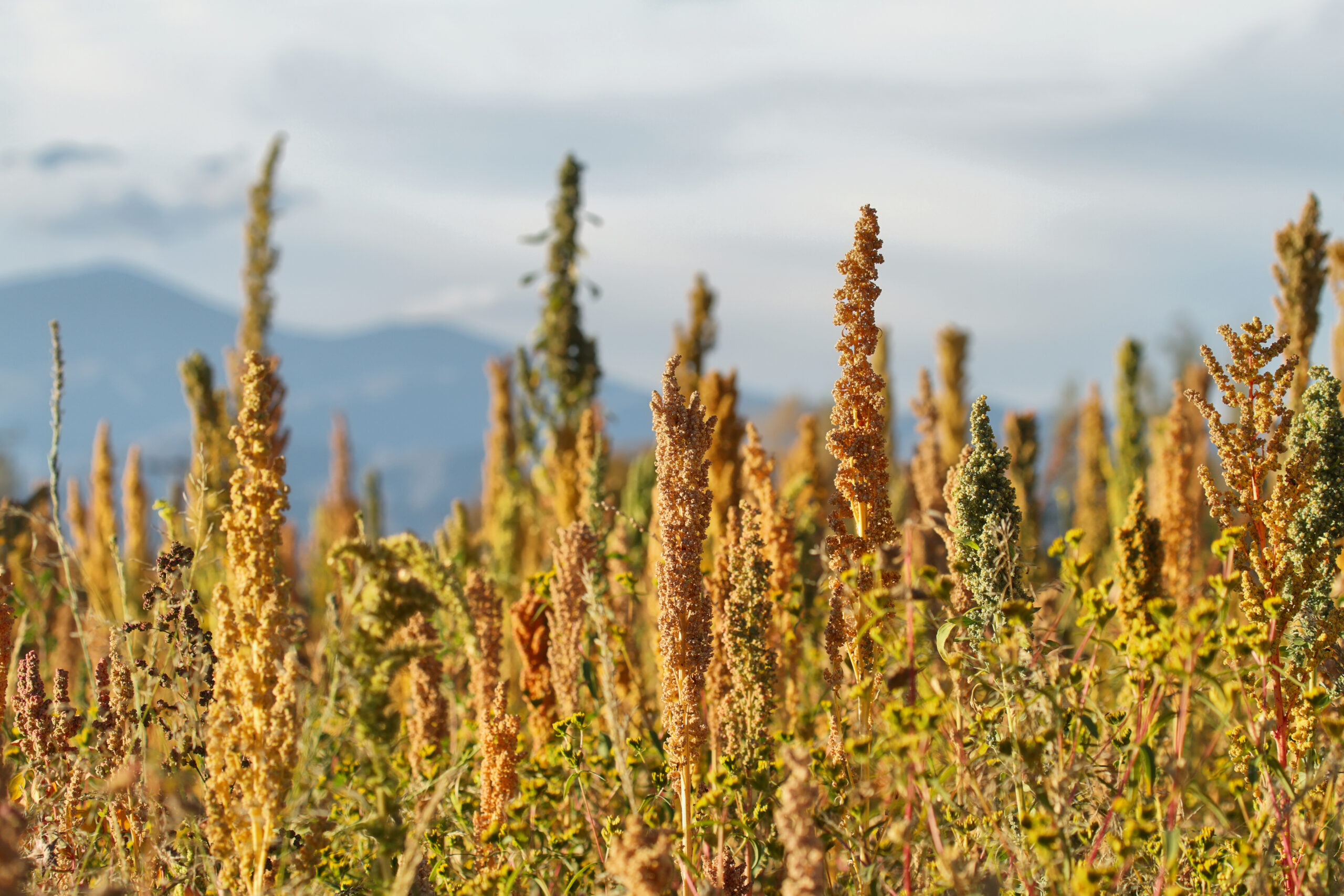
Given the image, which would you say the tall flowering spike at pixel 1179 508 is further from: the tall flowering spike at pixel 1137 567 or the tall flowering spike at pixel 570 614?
the tall flowering spike at pixel 570 614

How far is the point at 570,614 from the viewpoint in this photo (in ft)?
11.5

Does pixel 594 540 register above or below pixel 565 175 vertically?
below

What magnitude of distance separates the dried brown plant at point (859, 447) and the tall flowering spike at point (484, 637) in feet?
4.60

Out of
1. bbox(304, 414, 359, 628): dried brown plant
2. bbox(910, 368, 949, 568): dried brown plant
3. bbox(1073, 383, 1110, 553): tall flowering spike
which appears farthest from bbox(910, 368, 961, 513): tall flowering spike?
bbox(304, 414, 359, 628): dried brown plant

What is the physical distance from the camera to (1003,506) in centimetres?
283

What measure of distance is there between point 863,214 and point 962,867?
1.67 metres

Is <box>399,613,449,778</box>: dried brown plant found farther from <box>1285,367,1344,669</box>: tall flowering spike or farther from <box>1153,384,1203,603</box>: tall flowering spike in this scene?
<box>1153,384,1203,603</box>: tall flowering spike

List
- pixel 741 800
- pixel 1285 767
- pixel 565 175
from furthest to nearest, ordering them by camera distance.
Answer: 1. pixel 565 175
2. pixel 741 800
3. pixel 1285 767

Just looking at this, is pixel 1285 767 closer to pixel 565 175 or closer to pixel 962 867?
pixel 962 867

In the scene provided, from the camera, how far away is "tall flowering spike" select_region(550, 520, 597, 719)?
11.5 ft

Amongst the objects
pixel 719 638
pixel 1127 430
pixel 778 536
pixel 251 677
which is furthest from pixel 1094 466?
pixel 251 677

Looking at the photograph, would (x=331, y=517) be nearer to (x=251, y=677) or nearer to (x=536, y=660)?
(x=536, y=660)

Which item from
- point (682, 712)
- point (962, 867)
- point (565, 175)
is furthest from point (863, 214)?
point (565, 175)

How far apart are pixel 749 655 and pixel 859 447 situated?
0.75 meters
